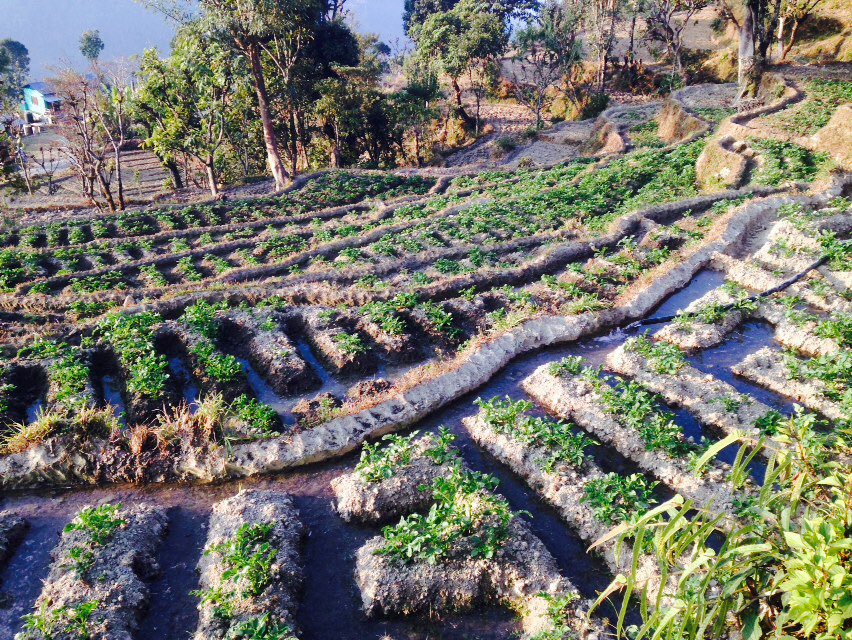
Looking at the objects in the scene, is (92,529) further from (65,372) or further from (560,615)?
(560,615)

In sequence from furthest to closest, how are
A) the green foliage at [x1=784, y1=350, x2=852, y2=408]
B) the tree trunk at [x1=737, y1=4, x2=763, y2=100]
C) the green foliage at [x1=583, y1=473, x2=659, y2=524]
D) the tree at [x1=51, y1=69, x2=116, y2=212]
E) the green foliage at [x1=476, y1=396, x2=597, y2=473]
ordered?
the tree at [x1=51, y1=69, x2=116, y2=212]
the tree trunk at [x1=737, y1=4, x2=763, y2=100]
the green foliage at [x1=784, y1=350, x2=852, y2=408]
the green foliage at [x1=476, y1=396, x2=597, y2=473]
the green foliage at [x1=583, y1=473, x2=659, y2=524]

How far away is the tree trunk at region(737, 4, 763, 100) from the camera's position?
106 feet

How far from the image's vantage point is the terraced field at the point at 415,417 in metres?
7.68

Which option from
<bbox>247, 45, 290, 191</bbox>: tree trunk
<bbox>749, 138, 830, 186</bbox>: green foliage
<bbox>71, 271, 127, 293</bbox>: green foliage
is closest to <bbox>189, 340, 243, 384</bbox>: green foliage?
<bbox>71, 271, 127, 293</bbox>: green foliage

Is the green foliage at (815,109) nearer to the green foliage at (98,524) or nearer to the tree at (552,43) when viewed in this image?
the tree at (552,43)

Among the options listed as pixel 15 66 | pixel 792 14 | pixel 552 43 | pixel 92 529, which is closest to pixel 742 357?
pixel 92 529

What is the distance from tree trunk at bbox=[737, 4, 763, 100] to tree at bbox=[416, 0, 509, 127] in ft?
77.6

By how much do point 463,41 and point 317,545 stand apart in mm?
51516

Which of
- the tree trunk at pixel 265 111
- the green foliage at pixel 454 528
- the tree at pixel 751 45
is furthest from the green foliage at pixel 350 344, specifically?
the tree at pixel 751 45

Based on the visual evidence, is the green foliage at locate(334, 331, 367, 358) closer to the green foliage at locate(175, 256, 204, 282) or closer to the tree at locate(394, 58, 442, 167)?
the green foliage at locate(175, 256, 204, 282)

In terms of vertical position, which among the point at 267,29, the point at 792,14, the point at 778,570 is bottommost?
the point at 778,570

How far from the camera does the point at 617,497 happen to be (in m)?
8.66

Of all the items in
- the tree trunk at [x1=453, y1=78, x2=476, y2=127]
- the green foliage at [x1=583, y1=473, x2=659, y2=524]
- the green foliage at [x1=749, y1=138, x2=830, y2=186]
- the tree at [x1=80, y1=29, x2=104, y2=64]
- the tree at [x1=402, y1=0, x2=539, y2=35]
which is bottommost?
the green foliage at [x1=583, y1=473, x2=659, y2=524]

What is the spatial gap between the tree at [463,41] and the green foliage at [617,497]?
5004cm
